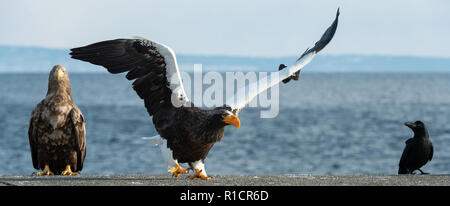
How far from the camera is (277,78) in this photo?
383 inches

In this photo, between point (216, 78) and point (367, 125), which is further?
point (367, 125)

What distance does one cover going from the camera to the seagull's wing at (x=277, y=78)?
30.8ft

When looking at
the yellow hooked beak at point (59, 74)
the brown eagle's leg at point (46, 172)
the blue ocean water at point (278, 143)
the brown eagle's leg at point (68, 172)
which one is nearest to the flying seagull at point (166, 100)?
the yellow hooked beak at point (59, 74)

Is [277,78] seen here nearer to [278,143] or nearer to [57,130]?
[57,130]

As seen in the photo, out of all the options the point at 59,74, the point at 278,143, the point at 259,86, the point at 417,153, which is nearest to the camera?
the point at 259,86

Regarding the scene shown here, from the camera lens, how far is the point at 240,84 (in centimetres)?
957

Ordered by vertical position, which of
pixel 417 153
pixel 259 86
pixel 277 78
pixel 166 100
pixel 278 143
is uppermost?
pixel 278 143

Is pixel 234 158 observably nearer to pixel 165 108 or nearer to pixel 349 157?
pixel 349 157

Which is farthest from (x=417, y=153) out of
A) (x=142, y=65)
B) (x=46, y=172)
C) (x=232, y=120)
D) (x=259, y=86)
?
(x=46, y=172)

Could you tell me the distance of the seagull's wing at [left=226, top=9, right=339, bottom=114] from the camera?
30.8 feet

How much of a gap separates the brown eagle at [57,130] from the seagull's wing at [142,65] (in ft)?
3.56

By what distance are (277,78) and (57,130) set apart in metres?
3.13

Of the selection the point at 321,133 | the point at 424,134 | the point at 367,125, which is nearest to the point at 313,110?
the point at 367,125

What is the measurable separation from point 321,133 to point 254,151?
9717mm
